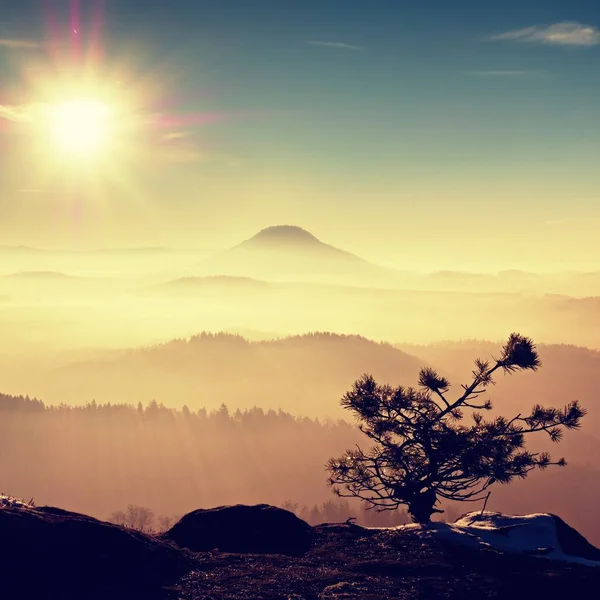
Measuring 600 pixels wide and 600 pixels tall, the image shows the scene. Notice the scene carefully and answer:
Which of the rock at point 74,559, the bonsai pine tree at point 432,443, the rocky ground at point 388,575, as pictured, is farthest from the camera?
the bonsai pine tree at point 432,443

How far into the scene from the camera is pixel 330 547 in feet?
73.5

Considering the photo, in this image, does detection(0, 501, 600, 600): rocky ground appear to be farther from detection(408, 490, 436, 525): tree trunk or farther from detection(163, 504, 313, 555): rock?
detection(408, 490, 436, 525): tree trunk

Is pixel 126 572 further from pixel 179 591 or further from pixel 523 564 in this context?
pixel 523 564

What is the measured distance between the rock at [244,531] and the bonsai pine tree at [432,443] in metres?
2.62

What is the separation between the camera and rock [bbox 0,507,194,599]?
17.0 m

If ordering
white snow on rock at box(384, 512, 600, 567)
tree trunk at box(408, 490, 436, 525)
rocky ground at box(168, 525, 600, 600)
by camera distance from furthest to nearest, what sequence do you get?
tree trunk at box(408, 490, 436, 525) < white snow on rock at box(384, 512, 600, 567) < rocky ground at box(168, 525, 600, 600)

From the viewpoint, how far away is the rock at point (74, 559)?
17016 millimetres

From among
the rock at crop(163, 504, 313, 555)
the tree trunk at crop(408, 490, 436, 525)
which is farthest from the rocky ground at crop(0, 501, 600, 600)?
the tree trunk at crop(408, 490, 436, 525)

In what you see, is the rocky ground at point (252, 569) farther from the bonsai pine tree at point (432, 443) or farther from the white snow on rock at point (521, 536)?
the bonsai pine tree at point (432, 443)

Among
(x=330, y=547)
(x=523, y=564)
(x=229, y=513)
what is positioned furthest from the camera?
(x=229, y=513)

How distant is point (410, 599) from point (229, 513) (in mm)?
9298

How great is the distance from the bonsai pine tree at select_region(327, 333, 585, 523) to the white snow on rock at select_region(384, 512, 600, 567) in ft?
→ 4.84

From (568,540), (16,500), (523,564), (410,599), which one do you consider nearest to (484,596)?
(410,599)

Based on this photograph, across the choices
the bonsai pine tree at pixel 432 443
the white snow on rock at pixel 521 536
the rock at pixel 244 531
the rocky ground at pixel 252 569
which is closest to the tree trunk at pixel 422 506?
the bonsai pine tree at pixel 432 443
